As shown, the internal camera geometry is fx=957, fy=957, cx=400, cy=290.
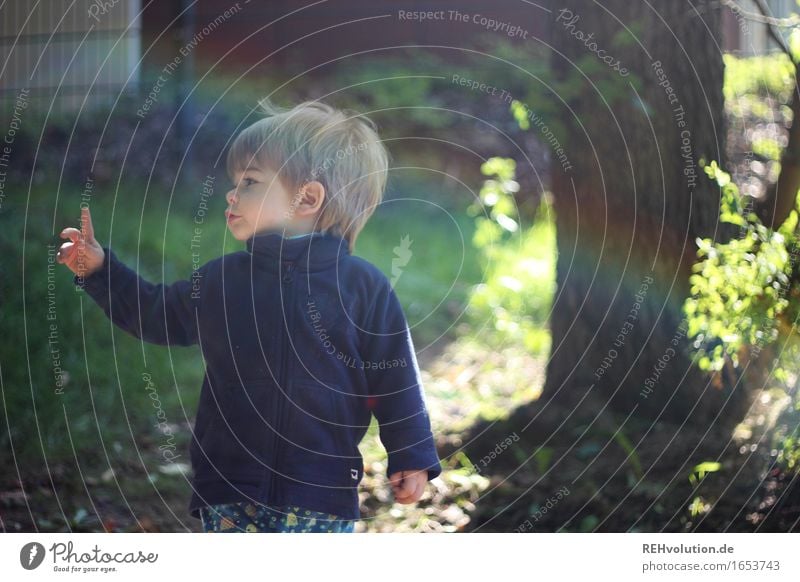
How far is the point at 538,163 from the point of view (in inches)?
208

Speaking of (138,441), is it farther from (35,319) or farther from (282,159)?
(282,159)

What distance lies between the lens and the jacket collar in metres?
2.62

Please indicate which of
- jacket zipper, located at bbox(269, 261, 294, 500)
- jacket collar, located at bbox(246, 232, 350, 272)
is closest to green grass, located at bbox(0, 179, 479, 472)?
jacket zipper, located at bbox(269, 261, 294, 500)

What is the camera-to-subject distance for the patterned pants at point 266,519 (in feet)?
8.90

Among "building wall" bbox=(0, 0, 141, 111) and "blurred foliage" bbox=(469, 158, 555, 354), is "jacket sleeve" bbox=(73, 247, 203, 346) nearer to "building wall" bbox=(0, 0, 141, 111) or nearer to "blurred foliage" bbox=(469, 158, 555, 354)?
"building wall" bbox=(0, 0, 141, 111)

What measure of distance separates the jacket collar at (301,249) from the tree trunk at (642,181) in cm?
105

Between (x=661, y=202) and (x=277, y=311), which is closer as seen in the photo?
(x=277, y=311)

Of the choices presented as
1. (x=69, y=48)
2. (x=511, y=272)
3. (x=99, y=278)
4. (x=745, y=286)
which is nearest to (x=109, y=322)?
(x=69, y=48)

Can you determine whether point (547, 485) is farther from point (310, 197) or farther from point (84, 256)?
point (84, 256)

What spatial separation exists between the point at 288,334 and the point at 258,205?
0.37m

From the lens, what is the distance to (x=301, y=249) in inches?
103
